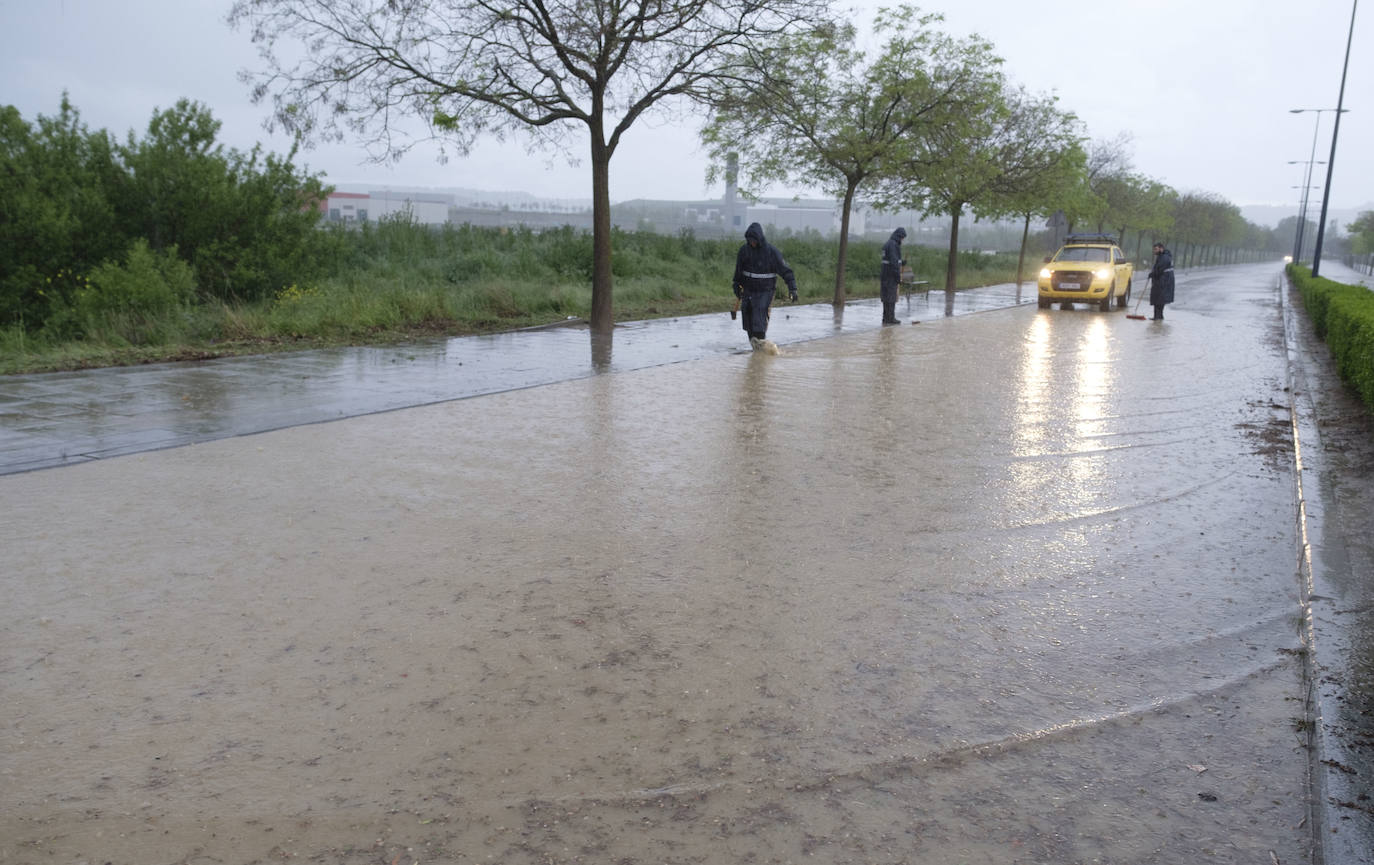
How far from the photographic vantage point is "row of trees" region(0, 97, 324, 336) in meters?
16.9

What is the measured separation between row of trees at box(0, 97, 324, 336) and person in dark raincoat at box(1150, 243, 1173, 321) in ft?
59.2

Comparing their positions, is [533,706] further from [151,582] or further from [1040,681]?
[151,582]

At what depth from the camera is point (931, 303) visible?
28219 millimetres

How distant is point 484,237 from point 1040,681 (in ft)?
84.4

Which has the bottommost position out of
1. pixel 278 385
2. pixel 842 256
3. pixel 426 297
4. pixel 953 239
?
pixel 278 385

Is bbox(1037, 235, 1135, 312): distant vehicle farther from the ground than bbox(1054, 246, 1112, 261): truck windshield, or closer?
closer

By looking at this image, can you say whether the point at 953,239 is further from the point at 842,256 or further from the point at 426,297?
the point at 426,297

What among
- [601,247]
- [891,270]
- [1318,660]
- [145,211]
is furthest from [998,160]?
[1318,660]

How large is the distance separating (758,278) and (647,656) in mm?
10580

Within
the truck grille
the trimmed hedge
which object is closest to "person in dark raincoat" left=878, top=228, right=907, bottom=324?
the trimmed hedge

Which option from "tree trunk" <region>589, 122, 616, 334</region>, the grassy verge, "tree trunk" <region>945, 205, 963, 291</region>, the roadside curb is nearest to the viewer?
the roadside curb

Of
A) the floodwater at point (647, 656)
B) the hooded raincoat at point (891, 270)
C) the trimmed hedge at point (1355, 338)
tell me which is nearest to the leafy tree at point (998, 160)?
the hooded raincoat at point (891, 270)

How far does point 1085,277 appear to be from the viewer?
25.3m

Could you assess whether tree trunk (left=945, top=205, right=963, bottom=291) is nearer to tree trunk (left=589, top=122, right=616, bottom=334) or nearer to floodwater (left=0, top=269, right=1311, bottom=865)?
tree trunk (left=589, top=122, right=616, bottom=334)
